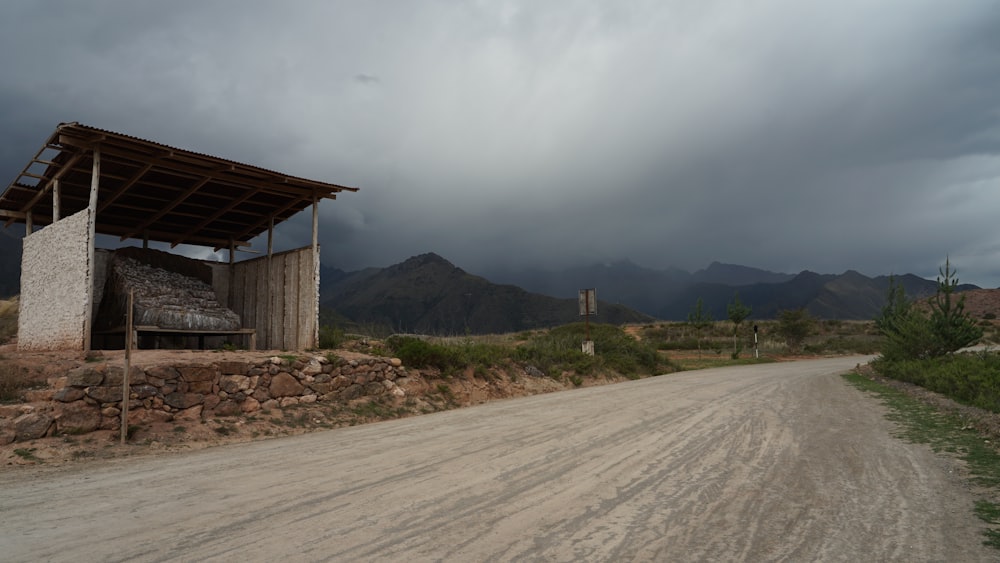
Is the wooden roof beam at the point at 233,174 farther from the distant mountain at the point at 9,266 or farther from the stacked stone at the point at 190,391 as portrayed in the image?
the distant mountain at the point at 9,266

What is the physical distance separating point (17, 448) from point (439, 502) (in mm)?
6514

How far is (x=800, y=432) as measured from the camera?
8.97 m

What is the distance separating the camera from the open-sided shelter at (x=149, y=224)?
1184 centimetres

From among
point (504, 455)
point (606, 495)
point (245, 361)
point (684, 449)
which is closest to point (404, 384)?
point (245, 361)

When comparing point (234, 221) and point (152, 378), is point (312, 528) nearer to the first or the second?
point (152, 378)

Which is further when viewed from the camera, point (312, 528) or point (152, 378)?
point (152, 378)

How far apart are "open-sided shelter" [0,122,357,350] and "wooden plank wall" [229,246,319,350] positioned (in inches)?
1.2

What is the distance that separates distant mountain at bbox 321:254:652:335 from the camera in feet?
370

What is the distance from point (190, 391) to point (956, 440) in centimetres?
1264

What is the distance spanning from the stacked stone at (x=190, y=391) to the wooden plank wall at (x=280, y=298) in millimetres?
2136

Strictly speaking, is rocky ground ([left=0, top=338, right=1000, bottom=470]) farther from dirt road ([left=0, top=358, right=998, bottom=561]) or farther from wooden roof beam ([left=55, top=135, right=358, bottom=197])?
wooden roof beam ([left=55, top=135, right=358, bottom=197])

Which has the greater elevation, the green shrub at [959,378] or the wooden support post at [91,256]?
the wooden support post at [91,256]

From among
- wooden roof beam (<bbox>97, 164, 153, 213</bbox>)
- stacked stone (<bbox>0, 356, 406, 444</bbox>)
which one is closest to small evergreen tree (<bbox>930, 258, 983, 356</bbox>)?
stacked stone (<bbox>0, 356, 406, 444</bbox>)

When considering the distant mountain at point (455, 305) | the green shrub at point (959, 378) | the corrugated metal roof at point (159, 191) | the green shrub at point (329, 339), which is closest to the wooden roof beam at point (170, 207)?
the corrugated metal roof at point (159, 191)
